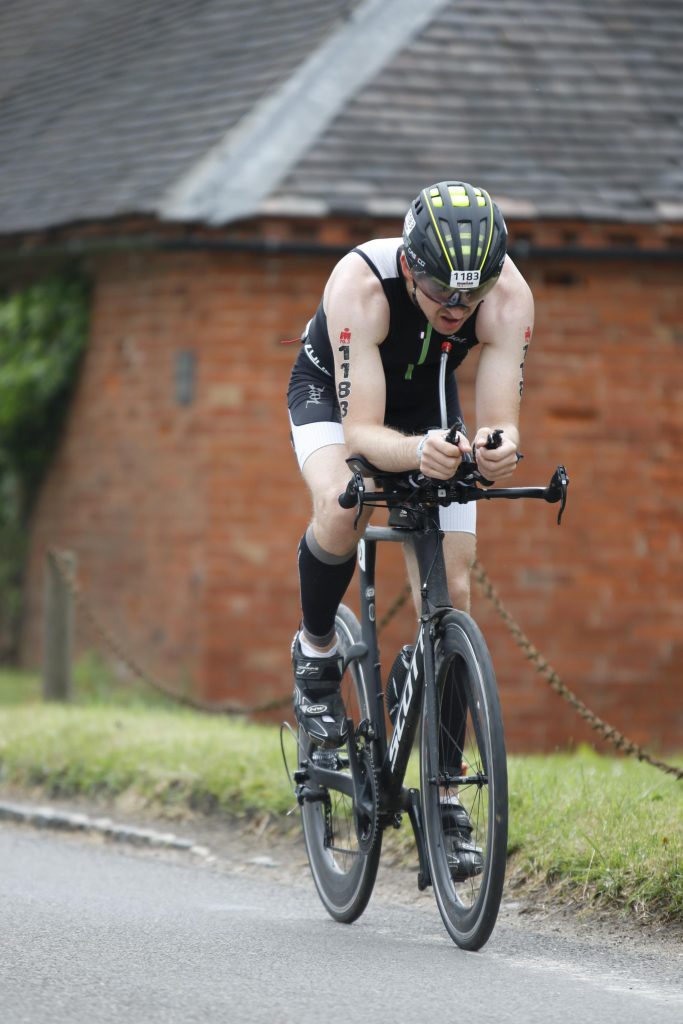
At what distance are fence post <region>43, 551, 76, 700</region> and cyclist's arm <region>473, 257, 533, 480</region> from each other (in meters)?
5.37

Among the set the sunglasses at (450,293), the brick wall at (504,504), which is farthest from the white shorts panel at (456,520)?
the brick wall at (504,504)

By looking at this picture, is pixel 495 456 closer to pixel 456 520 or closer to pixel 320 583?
pixel 456 520

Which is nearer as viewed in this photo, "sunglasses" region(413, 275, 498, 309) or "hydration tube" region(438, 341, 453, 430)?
"sunglasses" region(413, 275, 498, 309)

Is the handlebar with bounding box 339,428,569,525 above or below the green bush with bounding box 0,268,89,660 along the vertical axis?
above

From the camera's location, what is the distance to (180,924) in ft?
17.8

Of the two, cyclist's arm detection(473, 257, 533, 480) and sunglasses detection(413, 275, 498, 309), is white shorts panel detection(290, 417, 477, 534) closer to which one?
cyclist's arm detection(473, 257, 533, 480)

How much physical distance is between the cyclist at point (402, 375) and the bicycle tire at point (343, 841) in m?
0.07

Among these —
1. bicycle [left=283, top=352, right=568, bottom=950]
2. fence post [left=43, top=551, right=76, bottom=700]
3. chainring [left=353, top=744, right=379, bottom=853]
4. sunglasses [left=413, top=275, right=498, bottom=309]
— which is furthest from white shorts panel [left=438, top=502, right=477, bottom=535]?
fence post [left=43, top=551, right=76, bottom=700]

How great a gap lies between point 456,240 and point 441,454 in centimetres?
59

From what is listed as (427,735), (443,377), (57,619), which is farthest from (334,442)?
(57,619)

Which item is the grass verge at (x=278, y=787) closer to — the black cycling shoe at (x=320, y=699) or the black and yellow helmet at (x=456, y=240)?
the black cycling shoe at (x=320, y=699)

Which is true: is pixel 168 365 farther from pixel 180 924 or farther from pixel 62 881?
pixel 180 924

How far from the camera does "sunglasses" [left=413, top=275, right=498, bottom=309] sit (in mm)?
4902

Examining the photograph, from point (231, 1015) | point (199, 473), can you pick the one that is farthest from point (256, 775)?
point (199, 473)
